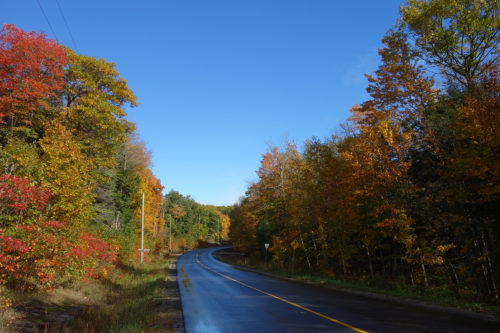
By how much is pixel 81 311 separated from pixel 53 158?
22.8ft

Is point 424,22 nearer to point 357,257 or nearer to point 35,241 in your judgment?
point 357,257

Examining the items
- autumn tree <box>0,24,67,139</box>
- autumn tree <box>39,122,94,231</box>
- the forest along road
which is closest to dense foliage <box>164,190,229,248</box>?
autumn tree <box>0,24,67,139</box>

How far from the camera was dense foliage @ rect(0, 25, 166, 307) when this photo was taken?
1190cm

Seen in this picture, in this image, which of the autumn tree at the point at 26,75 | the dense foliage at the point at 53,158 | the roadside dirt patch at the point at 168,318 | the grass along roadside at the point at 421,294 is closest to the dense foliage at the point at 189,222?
the dense foliage at the point at 53,158

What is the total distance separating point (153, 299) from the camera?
531 inches

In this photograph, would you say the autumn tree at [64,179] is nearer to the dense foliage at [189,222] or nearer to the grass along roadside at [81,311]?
the grass along roadside at [81,311]

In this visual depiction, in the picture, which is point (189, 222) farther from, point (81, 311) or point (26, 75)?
point (81, 311)

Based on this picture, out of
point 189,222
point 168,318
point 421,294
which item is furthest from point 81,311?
point 189,222

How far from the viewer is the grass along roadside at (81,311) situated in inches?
373

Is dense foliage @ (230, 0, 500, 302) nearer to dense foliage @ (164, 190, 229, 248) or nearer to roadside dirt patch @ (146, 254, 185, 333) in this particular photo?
roadside dirt patch @ (146, 254, 185, 333)

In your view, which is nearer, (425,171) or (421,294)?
(421,294)

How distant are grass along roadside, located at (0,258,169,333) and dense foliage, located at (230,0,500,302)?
1134 cm

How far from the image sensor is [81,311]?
1304cm

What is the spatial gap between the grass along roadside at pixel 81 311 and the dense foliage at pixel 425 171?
1134 centimetres
